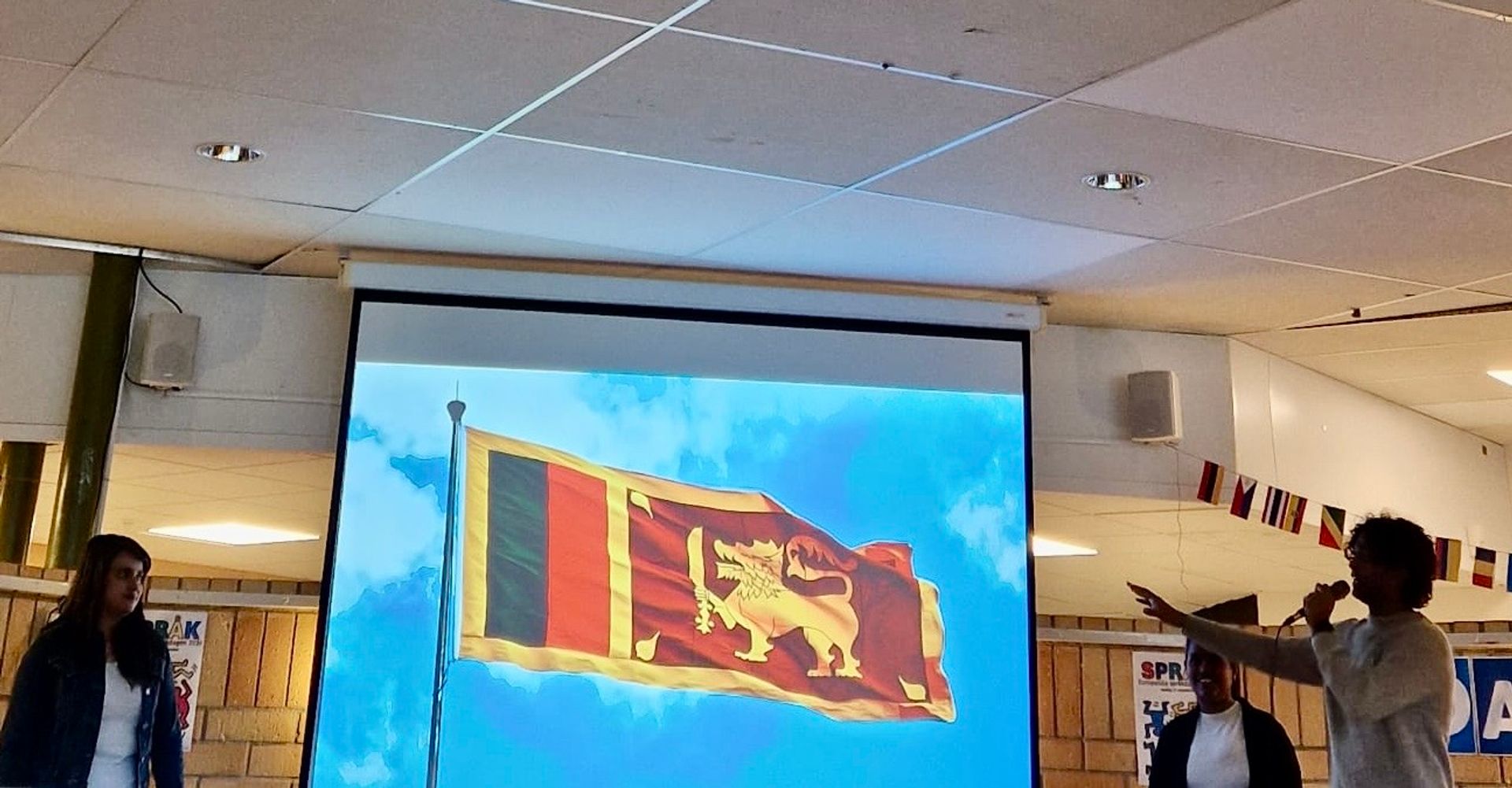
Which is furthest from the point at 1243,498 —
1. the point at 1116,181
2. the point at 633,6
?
the point at 633,6

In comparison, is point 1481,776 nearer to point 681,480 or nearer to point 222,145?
point 681,480

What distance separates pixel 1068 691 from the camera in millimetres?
5109

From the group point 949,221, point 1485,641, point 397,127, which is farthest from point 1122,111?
point 1485,641

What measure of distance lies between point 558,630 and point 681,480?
558 millimetres

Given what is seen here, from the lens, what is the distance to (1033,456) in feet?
15.0

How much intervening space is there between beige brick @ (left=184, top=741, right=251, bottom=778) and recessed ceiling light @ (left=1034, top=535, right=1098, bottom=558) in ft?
10.7

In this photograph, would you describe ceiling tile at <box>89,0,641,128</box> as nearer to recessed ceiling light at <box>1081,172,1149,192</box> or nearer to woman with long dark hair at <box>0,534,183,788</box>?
woman with long dark hair at <box>0,534,183,788</box>

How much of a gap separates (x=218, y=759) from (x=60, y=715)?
2399mm

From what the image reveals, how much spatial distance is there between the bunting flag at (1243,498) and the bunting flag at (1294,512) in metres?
0.19

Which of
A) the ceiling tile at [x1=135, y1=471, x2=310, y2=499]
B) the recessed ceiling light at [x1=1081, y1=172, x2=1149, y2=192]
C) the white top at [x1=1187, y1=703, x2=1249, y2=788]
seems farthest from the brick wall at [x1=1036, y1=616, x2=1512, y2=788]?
the ceiling tile at [x1=135, y1=471, x2=310, y2=499]

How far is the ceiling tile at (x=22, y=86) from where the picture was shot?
2.93 metres

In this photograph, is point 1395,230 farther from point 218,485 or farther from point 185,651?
point 185,651

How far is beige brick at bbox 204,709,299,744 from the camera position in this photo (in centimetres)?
525

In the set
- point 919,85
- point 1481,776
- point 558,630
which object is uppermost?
point 919,85
